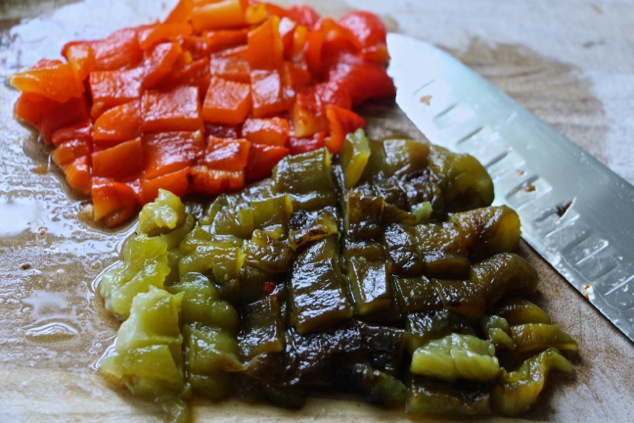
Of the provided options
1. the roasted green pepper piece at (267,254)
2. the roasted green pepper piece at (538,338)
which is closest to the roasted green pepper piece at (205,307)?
the roasted green pepper piece at (267,254)

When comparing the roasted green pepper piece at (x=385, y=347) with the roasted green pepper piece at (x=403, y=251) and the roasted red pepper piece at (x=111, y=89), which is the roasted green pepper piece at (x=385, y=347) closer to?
the roasted green pepper piece at (x=403, y=251)

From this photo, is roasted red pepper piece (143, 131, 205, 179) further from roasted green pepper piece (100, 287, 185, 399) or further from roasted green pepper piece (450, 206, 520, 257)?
roasted green pepper piece (450, 206, 520, 257)

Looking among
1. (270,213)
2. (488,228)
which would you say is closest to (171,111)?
(270,213)

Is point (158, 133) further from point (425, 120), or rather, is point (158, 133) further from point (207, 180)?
point (425, 120)

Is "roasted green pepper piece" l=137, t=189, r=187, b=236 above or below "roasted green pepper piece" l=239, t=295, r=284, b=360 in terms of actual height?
above

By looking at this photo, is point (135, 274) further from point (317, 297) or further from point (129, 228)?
point (317, 297)

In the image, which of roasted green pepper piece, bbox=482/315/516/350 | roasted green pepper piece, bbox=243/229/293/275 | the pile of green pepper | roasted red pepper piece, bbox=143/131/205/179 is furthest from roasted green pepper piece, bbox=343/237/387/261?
roasted red pepper piece, bbox=143/131/205/179
